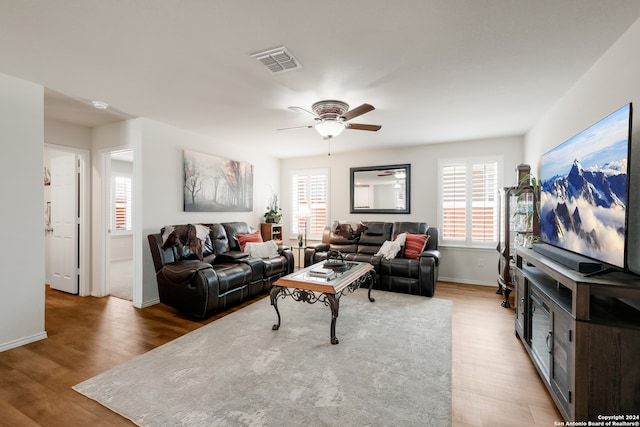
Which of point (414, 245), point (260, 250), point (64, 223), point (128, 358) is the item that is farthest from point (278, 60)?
point (64, 223)

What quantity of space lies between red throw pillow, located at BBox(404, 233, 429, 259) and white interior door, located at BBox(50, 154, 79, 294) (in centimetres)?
516

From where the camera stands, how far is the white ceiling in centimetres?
180

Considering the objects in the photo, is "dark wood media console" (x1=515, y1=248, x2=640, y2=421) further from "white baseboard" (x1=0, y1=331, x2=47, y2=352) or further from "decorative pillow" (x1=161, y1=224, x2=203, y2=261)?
"white baseboard" (x1=0, y1=331, x2=47, y2=352)

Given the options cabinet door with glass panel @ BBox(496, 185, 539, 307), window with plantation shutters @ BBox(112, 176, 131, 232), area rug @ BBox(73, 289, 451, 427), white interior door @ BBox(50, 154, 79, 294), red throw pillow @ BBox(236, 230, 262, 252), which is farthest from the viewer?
window with plantation shutters @ BBox(112, 176, 131, 232)

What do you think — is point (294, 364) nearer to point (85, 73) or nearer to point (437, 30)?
point (437, 30)

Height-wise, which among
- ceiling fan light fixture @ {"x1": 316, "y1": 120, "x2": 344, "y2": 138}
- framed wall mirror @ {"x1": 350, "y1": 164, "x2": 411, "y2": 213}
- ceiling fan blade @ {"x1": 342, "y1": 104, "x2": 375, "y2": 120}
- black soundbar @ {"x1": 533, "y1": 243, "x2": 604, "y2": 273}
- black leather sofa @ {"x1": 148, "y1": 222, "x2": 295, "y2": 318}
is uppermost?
ceiling fan blade @ {"x1": 342, "y1": 104, "x2": 375, "y2": 120}

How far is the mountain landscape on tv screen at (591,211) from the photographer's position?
68.5 inches

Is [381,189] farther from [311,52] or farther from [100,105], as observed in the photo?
[100,105]

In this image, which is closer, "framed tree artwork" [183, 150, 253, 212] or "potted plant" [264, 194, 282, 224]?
"framed tree artwork" [183, 150, 253, 212]

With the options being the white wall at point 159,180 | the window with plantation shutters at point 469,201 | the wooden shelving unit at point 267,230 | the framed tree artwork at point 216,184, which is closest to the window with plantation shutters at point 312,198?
the wooden shelving unit at point 267,230

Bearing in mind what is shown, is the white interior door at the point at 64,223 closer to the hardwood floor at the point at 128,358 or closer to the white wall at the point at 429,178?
the hardwood floor at the point at 128,358

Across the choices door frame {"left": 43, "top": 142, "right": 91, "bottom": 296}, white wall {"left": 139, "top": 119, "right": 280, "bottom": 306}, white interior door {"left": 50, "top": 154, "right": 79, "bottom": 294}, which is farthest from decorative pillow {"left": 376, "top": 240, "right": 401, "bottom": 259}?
white interior door {"left": 50, "top": 154, "right": 79, "bottom": 294}

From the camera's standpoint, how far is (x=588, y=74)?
101 inches

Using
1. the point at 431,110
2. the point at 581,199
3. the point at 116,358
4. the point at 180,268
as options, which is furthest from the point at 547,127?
the point at 116,358
